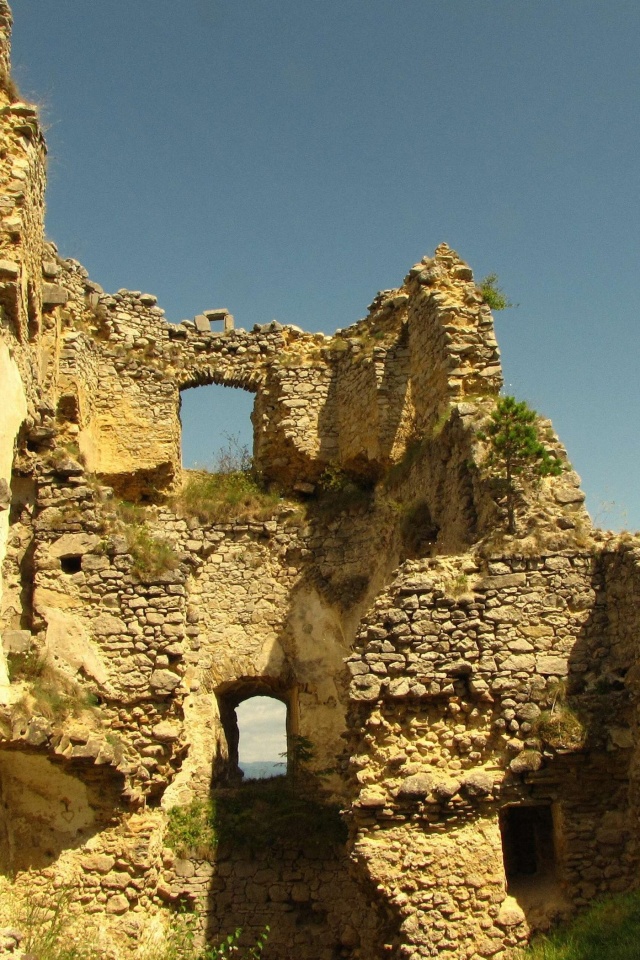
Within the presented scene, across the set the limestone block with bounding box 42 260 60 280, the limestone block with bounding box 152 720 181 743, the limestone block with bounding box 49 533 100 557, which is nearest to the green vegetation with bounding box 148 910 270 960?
the limestone block with bounding box 152 720 181 743

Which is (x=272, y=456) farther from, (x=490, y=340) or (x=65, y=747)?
(x=65, y=747)

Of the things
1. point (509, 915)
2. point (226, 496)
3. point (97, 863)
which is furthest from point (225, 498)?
point (509, 915)

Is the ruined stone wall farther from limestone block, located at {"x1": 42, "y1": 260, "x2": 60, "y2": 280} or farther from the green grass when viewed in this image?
limestone block, located at {"x1": 42, "y1": 260, "x2": 60, "y2": 280}

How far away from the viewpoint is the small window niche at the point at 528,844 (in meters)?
10.5

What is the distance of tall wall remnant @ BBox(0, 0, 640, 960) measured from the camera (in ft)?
32.7

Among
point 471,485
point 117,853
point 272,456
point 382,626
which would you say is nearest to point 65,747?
point 117,853

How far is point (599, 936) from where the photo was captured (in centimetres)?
897

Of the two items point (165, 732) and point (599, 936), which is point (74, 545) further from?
point (599, 936)

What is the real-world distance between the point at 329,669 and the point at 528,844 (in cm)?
431

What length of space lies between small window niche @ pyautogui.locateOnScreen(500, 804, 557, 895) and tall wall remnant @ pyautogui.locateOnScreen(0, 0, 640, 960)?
0.04m

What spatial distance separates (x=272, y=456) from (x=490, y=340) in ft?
15.7

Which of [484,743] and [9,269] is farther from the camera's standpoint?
[9,269]

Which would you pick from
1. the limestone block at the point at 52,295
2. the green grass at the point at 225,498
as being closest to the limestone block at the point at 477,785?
the green grass at the point at 225,498

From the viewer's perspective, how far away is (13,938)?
829 centimetres
